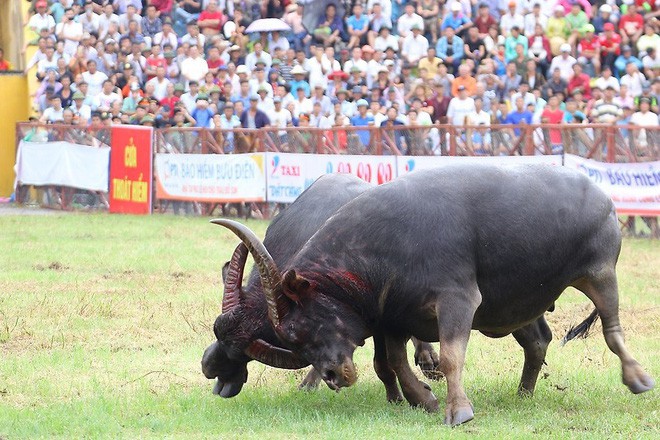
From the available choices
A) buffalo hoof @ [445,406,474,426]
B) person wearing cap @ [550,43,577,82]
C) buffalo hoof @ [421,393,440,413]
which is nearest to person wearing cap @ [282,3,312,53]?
person wearing cap @ [550,43,577,82]

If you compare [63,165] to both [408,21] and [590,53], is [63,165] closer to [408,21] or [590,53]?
[408,21]

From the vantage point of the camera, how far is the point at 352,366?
7.74 metres

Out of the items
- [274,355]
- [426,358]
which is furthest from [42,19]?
[274,355]

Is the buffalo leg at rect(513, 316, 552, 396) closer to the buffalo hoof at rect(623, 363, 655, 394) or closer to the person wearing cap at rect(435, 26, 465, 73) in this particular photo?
the buffalo hoof at rect(623, 363, 655, 394)

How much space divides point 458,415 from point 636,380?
1.32 m

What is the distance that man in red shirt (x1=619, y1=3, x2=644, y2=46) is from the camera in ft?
77.3

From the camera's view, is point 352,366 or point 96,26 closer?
point 352,366

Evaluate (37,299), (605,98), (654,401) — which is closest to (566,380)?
(654,401)

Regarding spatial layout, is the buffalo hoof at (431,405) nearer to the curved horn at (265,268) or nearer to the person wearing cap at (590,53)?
the curved horn at (265,268)

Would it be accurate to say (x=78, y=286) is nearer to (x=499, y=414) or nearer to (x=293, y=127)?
(x=499, y=414)

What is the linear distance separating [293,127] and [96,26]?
7.51 m

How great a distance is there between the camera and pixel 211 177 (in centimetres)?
2256

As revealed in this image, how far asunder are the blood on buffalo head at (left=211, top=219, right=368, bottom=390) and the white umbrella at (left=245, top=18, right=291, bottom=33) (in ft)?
61.9

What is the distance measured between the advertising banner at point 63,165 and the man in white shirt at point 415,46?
19.9 ft
